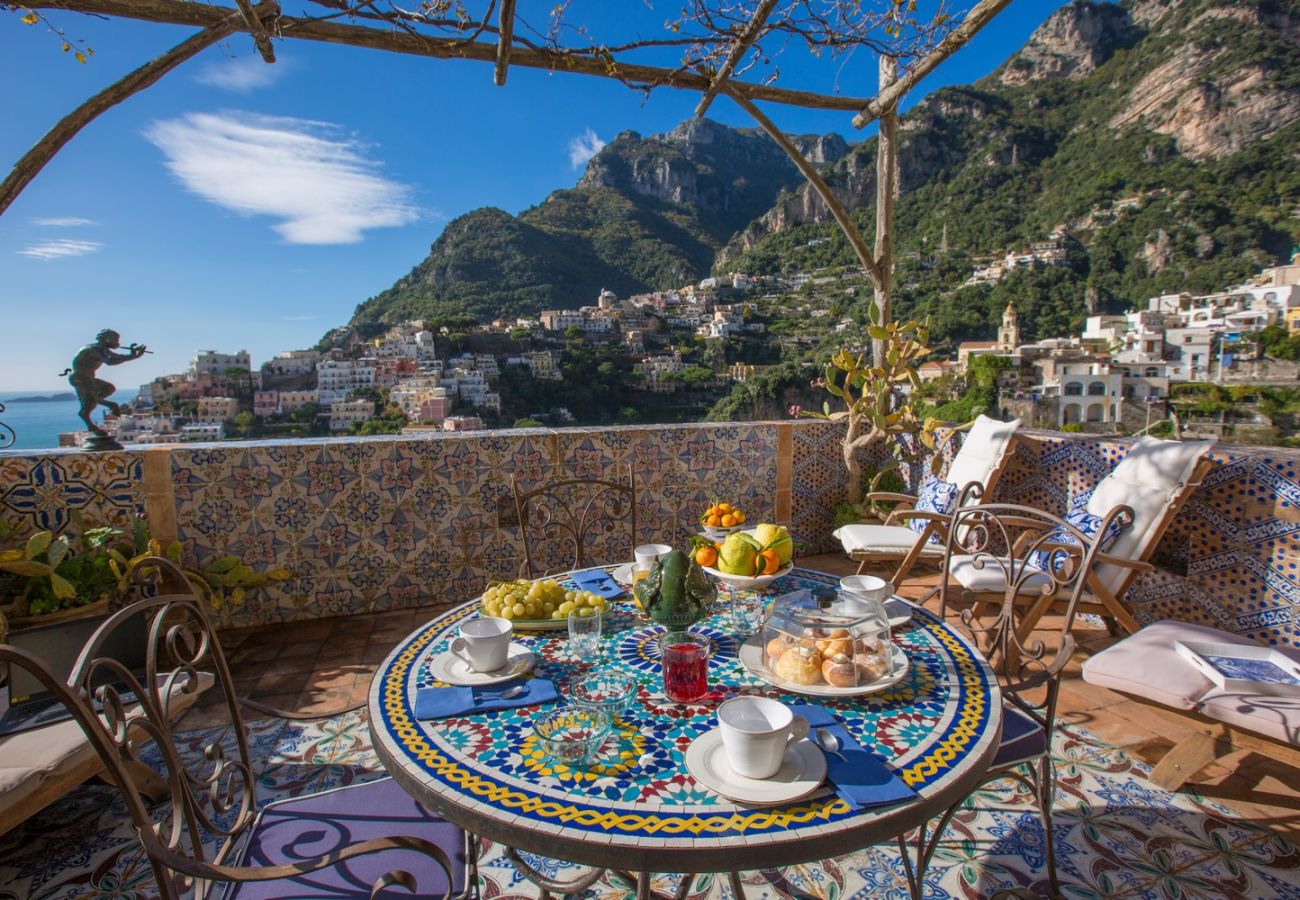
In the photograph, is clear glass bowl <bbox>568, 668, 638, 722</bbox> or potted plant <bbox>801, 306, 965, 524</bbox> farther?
potted plant <bbox>801, 306, 965, 524</bbox>

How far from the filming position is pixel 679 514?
4.01 metres

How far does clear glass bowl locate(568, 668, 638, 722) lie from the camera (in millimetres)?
1054

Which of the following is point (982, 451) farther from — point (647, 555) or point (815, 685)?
point (815, 685)

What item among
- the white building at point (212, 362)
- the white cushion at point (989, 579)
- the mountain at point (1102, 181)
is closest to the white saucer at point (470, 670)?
the white cushion at point (989, 579)

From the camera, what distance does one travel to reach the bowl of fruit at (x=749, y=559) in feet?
5.10

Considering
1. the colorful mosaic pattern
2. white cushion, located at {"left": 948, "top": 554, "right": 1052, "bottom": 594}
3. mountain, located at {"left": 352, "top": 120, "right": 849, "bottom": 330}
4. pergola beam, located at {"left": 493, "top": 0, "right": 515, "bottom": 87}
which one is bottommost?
the colorful mosaic pattern

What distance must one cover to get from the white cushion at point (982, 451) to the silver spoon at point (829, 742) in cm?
274

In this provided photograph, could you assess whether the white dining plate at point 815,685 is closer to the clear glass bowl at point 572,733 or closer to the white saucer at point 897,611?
the white saucer at point 897,611

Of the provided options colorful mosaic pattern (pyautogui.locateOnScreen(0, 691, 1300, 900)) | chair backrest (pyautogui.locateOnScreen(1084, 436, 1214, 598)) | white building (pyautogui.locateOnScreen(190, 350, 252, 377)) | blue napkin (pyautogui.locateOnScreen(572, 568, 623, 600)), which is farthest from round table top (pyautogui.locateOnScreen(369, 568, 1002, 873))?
white building (pyautogui.locateOnScreen(190, 350, 252, 377))

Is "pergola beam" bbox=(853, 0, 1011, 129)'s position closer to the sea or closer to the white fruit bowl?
the white fruit bowl

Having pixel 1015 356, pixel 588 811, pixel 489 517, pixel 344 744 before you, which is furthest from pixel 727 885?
pixel 1015 356

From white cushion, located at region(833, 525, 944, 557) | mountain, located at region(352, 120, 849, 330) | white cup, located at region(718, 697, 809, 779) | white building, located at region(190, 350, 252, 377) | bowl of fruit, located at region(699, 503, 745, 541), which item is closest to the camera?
white cup, located at region(718, 697, 809, 779)

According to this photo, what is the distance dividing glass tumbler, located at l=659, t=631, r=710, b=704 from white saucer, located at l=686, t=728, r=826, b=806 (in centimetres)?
14

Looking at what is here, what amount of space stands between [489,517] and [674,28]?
2687mm
